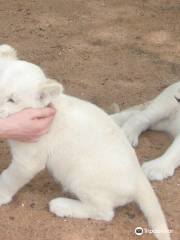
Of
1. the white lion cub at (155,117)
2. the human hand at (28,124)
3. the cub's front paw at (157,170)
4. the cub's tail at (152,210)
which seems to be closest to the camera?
the human hand at (28,124)

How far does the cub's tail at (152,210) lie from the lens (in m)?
3.50

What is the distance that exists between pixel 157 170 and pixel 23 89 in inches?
52.2

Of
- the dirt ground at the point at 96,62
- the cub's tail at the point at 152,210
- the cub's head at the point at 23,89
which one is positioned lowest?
the dirt ground at the point at 96,62

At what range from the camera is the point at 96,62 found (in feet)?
18.6

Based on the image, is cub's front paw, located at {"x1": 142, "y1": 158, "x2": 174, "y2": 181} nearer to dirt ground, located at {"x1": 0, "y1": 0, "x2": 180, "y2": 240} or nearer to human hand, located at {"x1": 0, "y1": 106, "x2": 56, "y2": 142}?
dirt ground, located at {"x1": 0, "y1": 0, "x2": 180, "y2": 240}

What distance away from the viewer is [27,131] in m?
3.45

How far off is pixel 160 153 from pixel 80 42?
191 centimetres

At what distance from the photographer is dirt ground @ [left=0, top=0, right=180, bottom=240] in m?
3.70

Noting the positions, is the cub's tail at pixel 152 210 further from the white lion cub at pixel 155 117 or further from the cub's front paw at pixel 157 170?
the white lion cub at pixel 155 117

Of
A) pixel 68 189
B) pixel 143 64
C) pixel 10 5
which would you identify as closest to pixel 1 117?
pixel 68 189

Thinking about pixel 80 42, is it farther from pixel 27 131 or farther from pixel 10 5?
pixel 27 131

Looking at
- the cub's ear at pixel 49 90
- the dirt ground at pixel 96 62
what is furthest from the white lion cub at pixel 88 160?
the dirt ground at pixel 96 62

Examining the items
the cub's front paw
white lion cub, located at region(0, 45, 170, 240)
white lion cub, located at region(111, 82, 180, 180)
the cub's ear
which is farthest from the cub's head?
white lion cub, located at region(111, 82, 180, 180)

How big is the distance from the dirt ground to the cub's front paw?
0.17 ft
